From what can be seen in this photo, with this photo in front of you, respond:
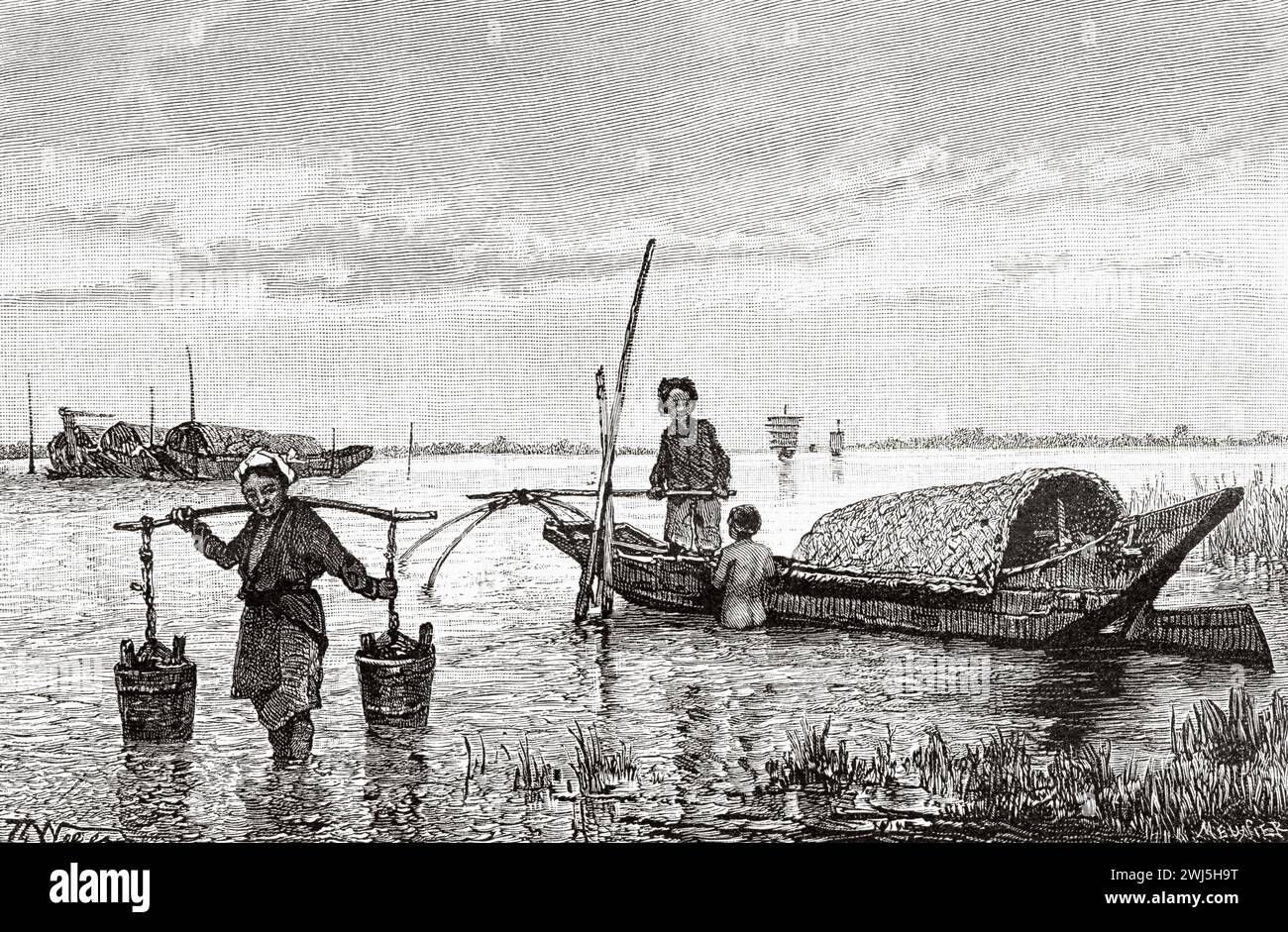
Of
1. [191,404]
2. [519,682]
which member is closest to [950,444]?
[519,682]

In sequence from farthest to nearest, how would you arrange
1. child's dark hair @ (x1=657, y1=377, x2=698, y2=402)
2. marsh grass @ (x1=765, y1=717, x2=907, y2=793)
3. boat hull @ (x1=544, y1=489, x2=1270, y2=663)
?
1. child's dark hair @ (x1=657, y1=377, x2=698, y2=402)
2. boat hull @ (x1=544, y1=489, x2=1270, y2=663)
3. marsh grass @ (x1=765, y1=717, x2=907, y2=793)

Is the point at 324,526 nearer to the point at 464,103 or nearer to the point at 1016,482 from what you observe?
the point at 464,103

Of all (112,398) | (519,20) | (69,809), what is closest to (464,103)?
(519,20)

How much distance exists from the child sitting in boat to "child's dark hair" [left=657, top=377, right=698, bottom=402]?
0.73 m

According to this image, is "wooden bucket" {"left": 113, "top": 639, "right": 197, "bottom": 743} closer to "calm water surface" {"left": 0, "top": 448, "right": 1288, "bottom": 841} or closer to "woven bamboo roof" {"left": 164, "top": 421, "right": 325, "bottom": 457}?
"calm water surface" {"left": 0, "top": 448, "right": 1288, "bottom": 841}

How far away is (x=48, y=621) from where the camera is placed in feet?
17.2

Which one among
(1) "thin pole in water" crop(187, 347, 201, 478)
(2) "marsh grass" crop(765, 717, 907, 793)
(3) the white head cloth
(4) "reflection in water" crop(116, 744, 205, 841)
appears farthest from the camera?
(1) "thin pole in water" crop(187, 347, 201, 478)

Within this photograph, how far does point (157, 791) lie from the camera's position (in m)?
4.23

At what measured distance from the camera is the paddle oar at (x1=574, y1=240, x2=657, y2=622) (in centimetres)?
559

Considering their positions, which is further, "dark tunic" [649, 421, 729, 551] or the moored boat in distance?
"dark tunic" [649, 421, 729, 551]

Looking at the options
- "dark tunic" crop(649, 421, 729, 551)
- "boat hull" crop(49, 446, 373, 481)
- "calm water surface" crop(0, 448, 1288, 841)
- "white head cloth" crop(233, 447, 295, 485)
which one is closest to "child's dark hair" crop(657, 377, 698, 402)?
"dark tunic" crop(649, 421, 729, 551)

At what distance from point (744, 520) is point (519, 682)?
163 cm

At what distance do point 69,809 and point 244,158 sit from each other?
3.24m

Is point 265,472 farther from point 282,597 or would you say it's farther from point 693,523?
point 693,523
